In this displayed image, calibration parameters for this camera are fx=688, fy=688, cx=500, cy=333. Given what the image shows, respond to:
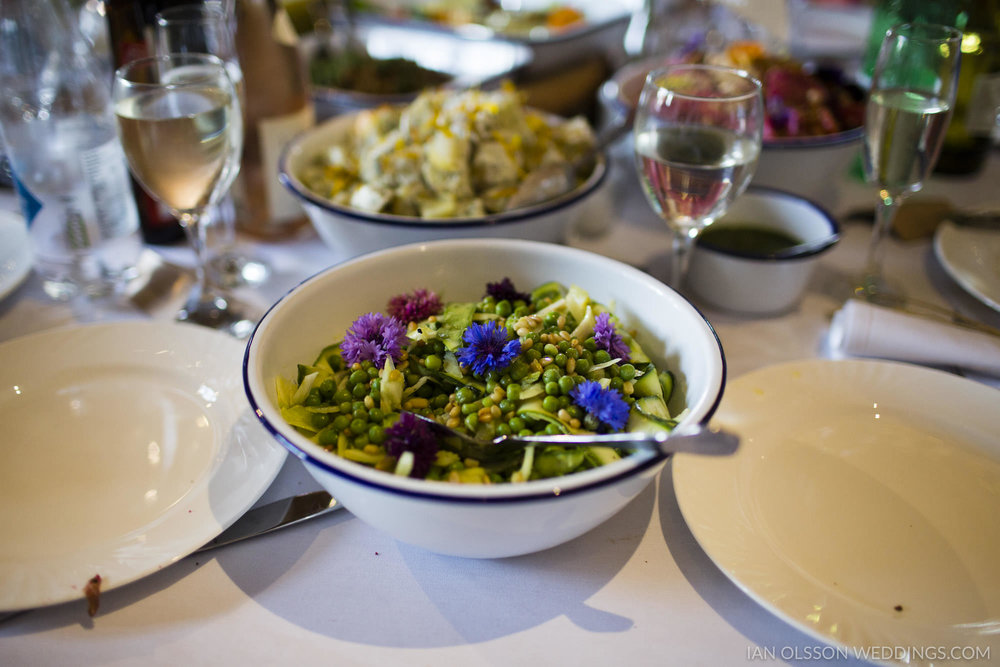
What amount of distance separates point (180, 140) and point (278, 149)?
44 cm

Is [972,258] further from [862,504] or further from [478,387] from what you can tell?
[478,387]

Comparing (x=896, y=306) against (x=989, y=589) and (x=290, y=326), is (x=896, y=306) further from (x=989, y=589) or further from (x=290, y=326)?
(x=290, y=326)

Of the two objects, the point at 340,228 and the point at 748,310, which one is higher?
the point at 340,228

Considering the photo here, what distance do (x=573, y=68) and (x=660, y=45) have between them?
0.30 meters

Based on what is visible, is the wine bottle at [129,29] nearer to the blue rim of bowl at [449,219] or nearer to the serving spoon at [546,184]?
the blue rim of bowl at [449,219]

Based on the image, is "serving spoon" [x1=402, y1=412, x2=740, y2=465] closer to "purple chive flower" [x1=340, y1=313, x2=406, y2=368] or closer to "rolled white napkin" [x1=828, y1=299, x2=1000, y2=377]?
"purple chive flower" [x1=340, y1=313, x2=406, y2=368]

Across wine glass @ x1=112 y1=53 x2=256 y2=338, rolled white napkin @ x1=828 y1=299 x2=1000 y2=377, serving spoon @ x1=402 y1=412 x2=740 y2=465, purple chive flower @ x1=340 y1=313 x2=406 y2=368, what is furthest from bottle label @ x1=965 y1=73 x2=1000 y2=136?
wine glass @ x1=112 y1=53 x2=256 y2=338

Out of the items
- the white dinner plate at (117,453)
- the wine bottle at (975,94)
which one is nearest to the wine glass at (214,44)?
the white dinner plate at (117,453)

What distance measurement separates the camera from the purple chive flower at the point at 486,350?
2.80 feet

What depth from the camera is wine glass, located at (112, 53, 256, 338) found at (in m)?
Result: 1.06

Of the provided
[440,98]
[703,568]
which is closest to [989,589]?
[703,568]

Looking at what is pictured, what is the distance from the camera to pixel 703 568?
2.69 feet

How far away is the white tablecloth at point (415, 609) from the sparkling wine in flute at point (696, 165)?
1.50 feet

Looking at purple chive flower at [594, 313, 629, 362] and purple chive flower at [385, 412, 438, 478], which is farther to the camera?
purple chive flower at [594, 313, 629, 362]
